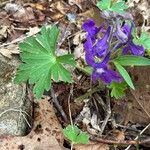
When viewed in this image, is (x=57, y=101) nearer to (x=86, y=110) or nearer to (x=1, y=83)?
(x=86, y=110)

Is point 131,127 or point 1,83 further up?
point 1,83

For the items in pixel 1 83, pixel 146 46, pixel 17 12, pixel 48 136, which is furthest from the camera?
pixel 17 12

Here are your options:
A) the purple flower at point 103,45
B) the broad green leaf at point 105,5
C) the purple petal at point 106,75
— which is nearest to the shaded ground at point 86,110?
the purple petal at point 106,75

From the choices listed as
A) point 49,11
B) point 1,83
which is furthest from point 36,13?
point 1,83

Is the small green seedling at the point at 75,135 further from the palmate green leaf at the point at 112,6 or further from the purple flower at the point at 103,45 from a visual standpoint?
the palmate green leaf at the point at 112,6

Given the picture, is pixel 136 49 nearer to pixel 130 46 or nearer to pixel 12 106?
pixel 130 46

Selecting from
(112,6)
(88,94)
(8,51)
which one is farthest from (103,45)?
(8,51)
